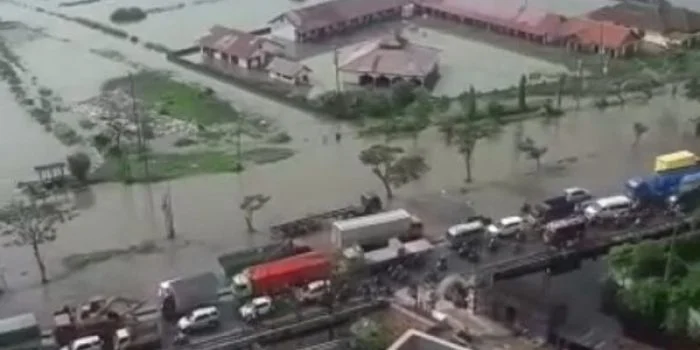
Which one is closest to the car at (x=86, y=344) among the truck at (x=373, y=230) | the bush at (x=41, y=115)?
the truck at (x=373, y=230)

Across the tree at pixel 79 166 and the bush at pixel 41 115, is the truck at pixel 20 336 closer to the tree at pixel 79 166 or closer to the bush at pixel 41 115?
the tree at pixel 79 166

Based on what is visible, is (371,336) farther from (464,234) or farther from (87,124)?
(87,124)

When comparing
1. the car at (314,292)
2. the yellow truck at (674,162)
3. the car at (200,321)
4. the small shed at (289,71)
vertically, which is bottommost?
the car at (200,321)

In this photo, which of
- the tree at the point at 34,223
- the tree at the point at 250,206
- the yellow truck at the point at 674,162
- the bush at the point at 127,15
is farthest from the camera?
the bush at the point at 127,15

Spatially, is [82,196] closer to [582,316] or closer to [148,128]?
[148,128]

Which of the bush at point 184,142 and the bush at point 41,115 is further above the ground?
the bush at point 41,115

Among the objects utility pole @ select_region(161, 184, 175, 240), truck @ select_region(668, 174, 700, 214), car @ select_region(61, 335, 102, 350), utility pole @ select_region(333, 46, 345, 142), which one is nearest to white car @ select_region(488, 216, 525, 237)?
truck @ select_region(668, 174, 700, 214)
